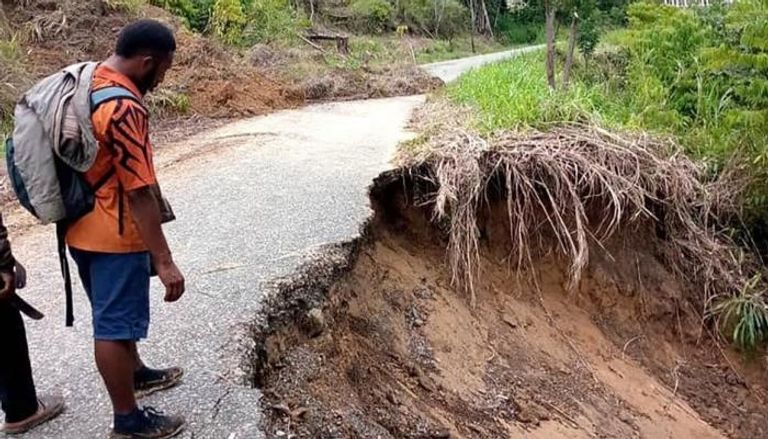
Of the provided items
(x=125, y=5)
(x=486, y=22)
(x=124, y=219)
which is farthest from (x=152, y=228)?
(x=486, y=22)

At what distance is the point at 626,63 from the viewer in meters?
10.7

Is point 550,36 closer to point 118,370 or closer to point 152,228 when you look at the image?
point 152,228

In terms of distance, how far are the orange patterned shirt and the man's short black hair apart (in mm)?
89

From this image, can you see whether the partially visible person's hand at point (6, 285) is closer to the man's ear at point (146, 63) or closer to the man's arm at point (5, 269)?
the man's arm at point (5, 269)

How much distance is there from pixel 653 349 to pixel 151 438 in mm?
4615

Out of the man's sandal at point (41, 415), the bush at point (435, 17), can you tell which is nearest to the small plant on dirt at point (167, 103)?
the man's sandal at point (41, 415)

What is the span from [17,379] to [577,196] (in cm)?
422

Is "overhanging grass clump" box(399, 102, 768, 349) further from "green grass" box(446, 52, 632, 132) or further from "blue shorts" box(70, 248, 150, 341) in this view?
"blue shorts" box(70, 248, 150, 341)

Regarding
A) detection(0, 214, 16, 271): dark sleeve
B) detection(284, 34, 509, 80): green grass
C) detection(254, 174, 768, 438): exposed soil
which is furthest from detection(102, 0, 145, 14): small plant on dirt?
detection(0, 214, 16, 271): dark sleeve

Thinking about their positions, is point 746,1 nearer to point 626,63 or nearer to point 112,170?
point 626,63

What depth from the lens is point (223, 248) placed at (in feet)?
16.6

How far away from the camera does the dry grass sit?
583 cm

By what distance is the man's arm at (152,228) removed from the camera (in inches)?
101

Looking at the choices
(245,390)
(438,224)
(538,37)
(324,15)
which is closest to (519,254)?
(438,224)
